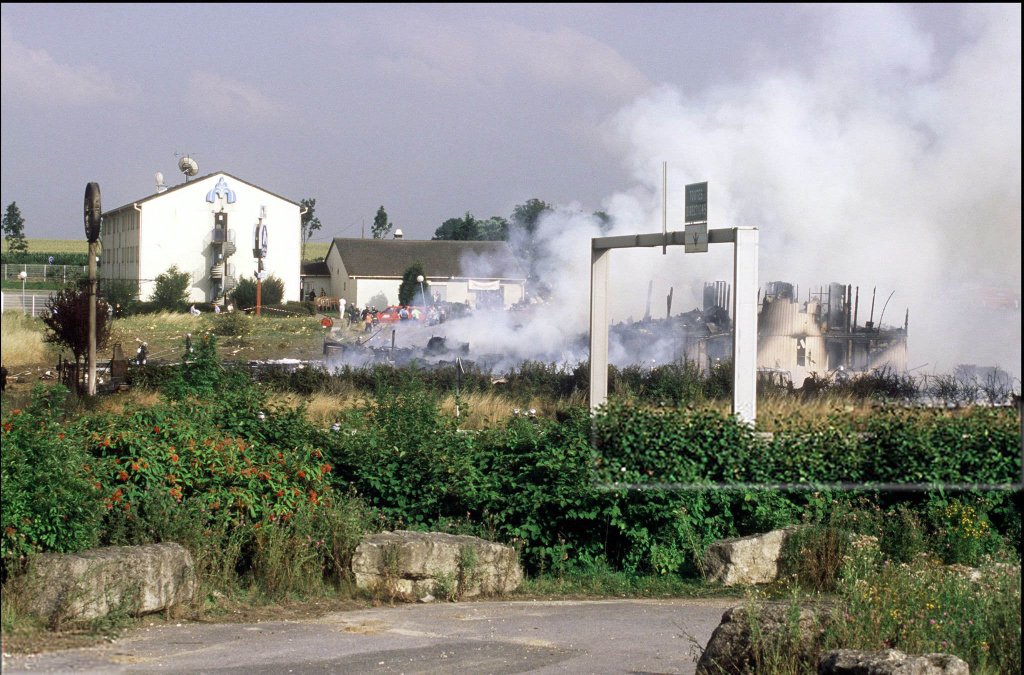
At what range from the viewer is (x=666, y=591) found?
31.3 feet

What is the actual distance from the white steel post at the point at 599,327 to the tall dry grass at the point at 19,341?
5.80 m

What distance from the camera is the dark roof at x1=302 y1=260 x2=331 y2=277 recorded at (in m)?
22.3

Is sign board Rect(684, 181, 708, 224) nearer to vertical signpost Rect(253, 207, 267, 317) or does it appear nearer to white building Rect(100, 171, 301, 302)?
white building Rect(100, 171, 301, 302)

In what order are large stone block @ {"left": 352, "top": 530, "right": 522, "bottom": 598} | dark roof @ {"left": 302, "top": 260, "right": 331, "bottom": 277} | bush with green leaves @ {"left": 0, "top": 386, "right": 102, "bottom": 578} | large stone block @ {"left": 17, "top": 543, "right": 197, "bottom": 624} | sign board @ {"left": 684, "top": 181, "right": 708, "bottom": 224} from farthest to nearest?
dark roof @ {"left": 302, "top": 260, "right": 331, "bottom": 277} < sign board @ {"left": 684, "top": 181, "right": 708, "bottom": 224} < large stone block @ {"left": 352, "top": 530, "right": 522, "bottom": 598} < bush with green leaves @ {"left": 0, "top": 386, "right": 102, "bottom": 578} < large stone block @ {"left": 17, "top": 543, "right": 197, "bottom": 624}

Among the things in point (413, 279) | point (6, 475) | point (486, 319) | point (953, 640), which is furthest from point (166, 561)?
point (413, 279)

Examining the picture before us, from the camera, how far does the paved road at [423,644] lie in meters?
6.59

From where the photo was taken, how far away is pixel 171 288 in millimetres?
15953

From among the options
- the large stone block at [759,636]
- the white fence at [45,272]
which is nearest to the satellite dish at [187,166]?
the white fence at [45,272]

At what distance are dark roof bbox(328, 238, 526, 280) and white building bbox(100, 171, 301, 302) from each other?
8184 mm

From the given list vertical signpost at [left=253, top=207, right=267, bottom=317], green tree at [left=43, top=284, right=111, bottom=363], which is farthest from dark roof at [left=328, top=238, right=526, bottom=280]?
green tree at [left=43, top=284, right=111, bottom=363]

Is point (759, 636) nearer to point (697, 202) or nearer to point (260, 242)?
point (697, 202)

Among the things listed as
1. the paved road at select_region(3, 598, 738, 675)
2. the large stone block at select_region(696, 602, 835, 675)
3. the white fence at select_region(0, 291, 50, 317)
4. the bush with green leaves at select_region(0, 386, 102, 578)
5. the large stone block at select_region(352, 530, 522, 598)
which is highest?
the white fence at select_region(0, 291, 50, 317)

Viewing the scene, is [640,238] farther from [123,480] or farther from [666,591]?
[123,480]

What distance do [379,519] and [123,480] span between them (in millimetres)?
2342
